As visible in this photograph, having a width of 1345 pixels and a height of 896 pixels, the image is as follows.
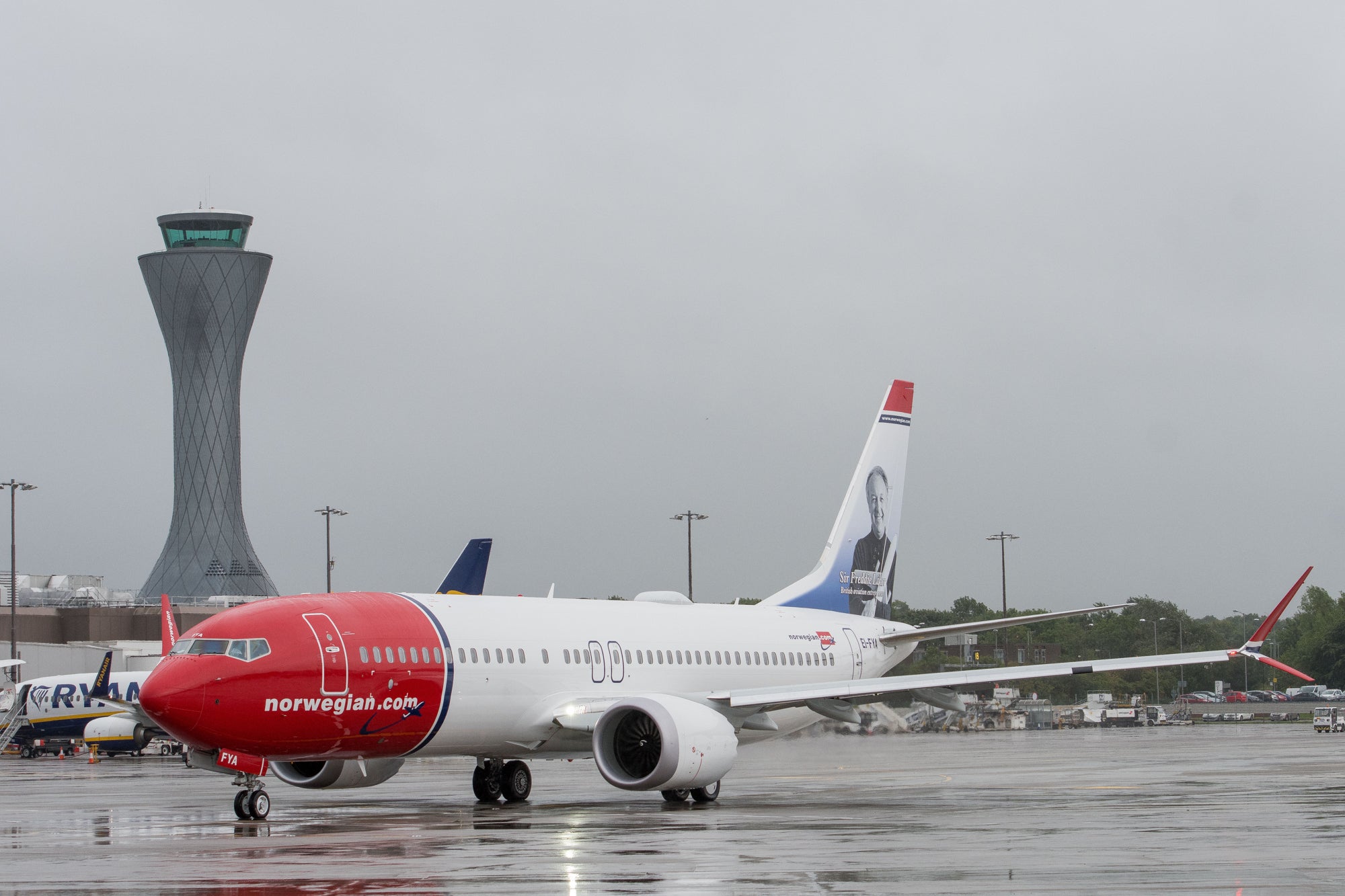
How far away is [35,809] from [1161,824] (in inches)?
818

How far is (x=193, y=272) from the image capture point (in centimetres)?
16488

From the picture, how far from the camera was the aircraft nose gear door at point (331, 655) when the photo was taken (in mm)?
25078

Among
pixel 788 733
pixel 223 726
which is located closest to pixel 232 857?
pixel 223 726

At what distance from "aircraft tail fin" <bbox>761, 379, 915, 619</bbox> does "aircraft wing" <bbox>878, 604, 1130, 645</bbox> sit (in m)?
1.46

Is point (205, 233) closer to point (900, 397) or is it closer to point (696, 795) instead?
point (900, 397)

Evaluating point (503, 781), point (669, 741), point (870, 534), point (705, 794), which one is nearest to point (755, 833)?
point (669, 741)

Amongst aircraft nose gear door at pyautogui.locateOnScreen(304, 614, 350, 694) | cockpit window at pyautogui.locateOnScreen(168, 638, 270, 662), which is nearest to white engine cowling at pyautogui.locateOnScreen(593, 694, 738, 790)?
aircraft nose gear door at pyautogui.locateOnScreen(304, 614, 350, 694)

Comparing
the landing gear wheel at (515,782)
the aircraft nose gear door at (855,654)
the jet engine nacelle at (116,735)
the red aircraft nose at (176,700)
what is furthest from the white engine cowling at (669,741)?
the jet engine nacelle at (116,735)

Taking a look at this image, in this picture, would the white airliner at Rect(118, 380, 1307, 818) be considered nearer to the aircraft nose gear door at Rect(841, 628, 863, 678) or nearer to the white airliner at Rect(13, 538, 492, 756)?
the aircraft nose gear door at Rect(841, 628, 863, 678)

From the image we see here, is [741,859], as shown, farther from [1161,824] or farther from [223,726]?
[223,726]

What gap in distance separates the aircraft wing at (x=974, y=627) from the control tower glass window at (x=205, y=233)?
14329cm

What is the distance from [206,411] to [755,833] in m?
155

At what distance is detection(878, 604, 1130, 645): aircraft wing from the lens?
30.6 metres

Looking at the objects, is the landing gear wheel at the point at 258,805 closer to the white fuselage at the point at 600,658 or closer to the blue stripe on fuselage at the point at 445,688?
the blue stripe on fuselage at the point at 445,688
